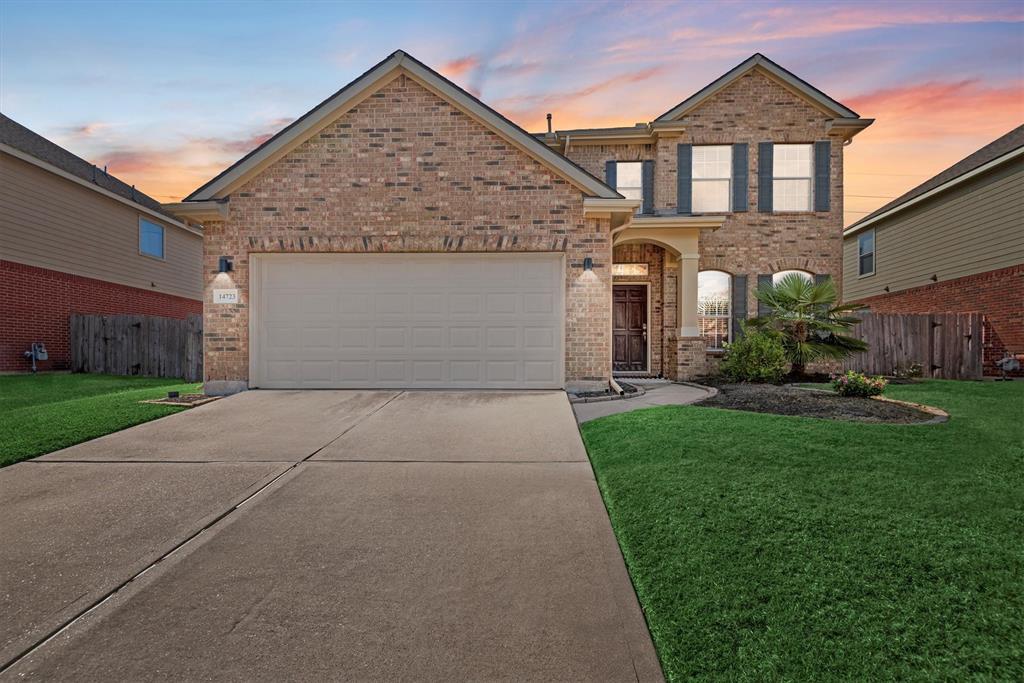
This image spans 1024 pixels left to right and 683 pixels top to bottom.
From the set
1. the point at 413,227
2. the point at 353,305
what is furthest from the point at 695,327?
the point at 353,305

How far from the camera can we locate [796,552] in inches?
110

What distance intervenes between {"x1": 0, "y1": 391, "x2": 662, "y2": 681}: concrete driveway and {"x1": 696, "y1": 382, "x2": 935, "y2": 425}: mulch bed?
345cm

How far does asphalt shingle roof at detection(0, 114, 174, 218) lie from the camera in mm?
13649

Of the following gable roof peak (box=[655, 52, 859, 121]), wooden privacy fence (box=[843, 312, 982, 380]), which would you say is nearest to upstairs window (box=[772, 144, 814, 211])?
gable roof peak (box=[655, 52, 859, 121])

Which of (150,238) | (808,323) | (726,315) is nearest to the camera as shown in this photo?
(808,323)

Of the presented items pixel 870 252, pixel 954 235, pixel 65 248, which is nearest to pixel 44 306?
pixel 65 248

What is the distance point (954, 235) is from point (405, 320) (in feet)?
51.1

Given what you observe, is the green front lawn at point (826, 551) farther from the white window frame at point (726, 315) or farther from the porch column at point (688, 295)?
the white window frame at point (726, 315)

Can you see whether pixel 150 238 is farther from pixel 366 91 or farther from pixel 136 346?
pixel 366 91

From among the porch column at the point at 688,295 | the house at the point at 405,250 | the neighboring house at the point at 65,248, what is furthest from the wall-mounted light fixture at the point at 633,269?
the neighboring house at the point at 65,248

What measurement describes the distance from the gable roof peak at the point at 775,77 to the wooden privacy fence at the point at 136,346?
45.6 ft

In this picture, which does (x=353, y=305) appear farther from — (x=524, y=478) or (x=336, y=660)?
(x=336, y=660)

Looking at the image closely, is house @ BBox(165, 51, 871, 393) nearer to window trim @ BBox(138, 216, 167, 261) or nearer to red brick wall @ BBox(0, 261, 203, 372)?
red brick wall @ BBox(0, 261, 203, 372)

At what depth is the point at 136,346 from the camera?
13828mm
